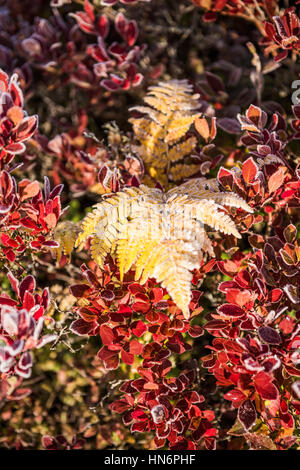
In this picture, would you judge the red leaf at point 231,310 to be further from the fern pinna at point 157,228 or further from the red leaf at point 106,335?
the red leaf at point 106,335

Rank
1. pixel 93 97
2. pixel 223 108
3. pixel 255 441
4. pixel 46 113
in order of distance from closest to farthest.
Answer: pixel 255 441, pixel 223 108, pixel 93 97, pixel 46 113

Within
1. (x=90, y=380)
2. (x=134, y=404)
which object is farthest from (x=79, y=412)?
(x=134, y=404)

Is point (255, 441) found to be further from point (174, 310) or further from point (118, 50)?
point (118, 50)

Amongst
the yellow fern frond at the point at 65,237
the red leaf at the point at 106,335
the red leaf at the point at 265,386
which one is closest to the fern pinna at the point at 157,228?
the yellow fern frond at the point at 65,237

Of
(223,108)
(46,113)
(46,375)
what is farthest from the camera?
(46,113)

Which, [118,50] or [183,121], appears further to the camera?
[118,50]

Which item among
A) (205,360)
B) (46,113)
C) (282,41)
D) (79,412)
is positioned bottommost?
(79,412)
